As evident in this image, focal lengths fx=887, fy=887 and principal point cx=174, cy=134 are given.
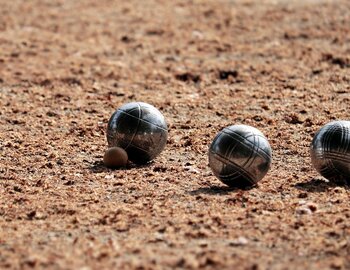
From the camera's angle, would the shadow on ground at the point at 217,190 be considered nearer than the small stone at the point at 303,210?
No

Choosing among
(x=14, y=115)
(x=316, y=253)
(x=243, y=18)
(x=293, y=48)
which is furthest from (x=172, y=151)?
(x=243, y=18)

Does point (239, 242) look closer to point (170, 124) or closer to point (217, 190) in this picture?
point (217, 190)

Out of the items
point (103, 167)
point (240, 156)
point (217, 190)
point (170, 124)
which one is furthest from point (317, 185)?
point (170, 124)

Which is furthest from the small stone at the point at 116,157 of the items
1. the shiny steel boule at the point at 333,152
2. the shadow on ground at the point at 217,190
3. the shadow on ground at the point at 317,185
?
the shiny steel boule at the point at 333,152

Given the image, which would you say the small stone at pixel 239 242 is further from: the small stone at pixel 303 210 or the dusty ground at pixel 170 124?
the small stone at pixel 303 210

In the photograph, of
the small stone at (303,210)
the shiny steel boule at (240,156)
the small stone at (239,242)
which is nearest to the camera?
the small stone at (239,242)

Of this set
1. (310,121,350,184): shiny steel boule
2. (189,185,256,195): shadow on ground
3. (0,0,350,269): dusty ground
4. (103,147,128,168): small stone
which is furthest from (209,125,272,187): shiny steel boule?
(103,147,128,168): small stone

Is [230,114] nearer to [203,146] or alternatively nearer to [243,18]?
[203,146]
